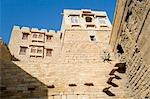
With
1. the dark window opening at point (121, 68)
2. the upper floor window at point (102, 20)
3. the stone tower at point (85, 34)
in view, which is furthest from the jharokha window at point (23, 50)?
the dark window opening at point (121, 68)

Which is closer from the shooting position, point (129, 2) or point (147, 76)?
point (147, 76)

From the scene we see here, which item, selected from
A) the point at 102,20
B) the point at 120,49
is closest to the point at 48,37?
the point at 102,20

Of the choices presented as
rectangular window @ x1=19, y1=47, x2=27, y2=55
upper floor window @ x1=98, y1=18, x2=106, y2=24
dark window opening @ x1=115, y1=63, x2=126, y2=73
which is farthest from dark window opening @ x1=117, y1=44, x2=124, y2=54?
rectangular window @ x1=19, y1=47, x2=27, y2=55

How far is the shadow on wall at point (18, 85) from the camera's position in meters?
8.06

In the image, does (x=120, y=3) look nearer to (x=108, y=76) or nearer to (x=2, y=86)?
(x=108, y=76)

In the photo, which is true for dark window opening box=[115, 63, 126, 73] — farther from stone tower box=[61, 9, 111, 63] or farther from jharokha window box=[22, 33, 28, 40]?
jharokha window box=[22, 33, 28, 40]

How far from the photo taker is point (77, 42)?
21.1 m

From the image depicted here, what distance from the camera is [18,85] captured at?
8.40 meters

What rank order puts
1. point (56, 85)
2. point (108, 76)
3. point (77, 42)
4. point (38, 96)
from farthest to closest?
point (77, 42) → point (108, 76) → point (56, 85) → point (38, 96)

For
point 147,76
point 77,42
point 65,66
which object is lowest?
point 147,76

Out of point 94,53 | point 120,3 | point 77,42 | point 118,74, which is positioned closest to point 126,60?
point 118,74

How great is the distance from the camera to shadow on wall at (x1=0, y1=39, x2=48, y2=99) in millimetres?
8062

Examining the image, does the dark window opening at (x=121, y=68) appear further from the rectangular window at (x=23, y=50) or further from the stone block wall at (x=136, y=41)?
the rectangular window at (x=23, y=50)

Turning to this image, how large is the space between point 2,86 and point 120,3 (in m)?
5.58
